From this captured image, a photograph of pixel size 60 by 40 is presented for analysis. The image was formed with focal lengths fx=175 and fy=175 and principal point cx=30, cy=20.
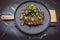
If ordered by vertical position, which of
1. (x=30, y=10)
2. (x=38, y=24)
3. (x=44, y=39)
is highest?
(x=30, y=10)

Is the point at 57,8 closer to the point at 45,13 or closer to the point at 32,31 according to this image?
the point at 45,13

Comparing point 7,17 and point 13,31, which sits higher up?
point 7,17

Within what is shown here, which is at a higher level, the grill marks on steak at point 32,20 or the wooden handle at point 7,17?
the wooden handle at point 7,17

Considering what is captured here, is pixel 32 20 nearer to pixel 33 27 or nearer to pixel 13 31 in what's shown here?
pixel 33 27

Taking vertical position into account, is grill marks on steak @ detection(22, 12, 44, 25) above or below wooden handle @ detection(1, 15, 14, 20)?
below

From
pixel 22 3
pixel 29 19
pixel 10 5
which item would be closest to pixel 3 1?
pixel 10 5

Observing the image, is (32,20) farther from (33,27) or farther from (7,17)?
(7,17)

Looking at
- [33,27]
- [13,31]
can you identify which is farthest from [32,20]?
[13,31]

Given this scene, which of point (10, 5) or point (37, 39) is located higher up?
point (10, 5)

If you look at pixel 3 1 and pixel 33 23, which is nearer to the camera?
pixel 33 23

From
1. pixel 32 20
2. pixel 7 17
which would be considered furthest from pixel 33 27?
pixel 7 17
